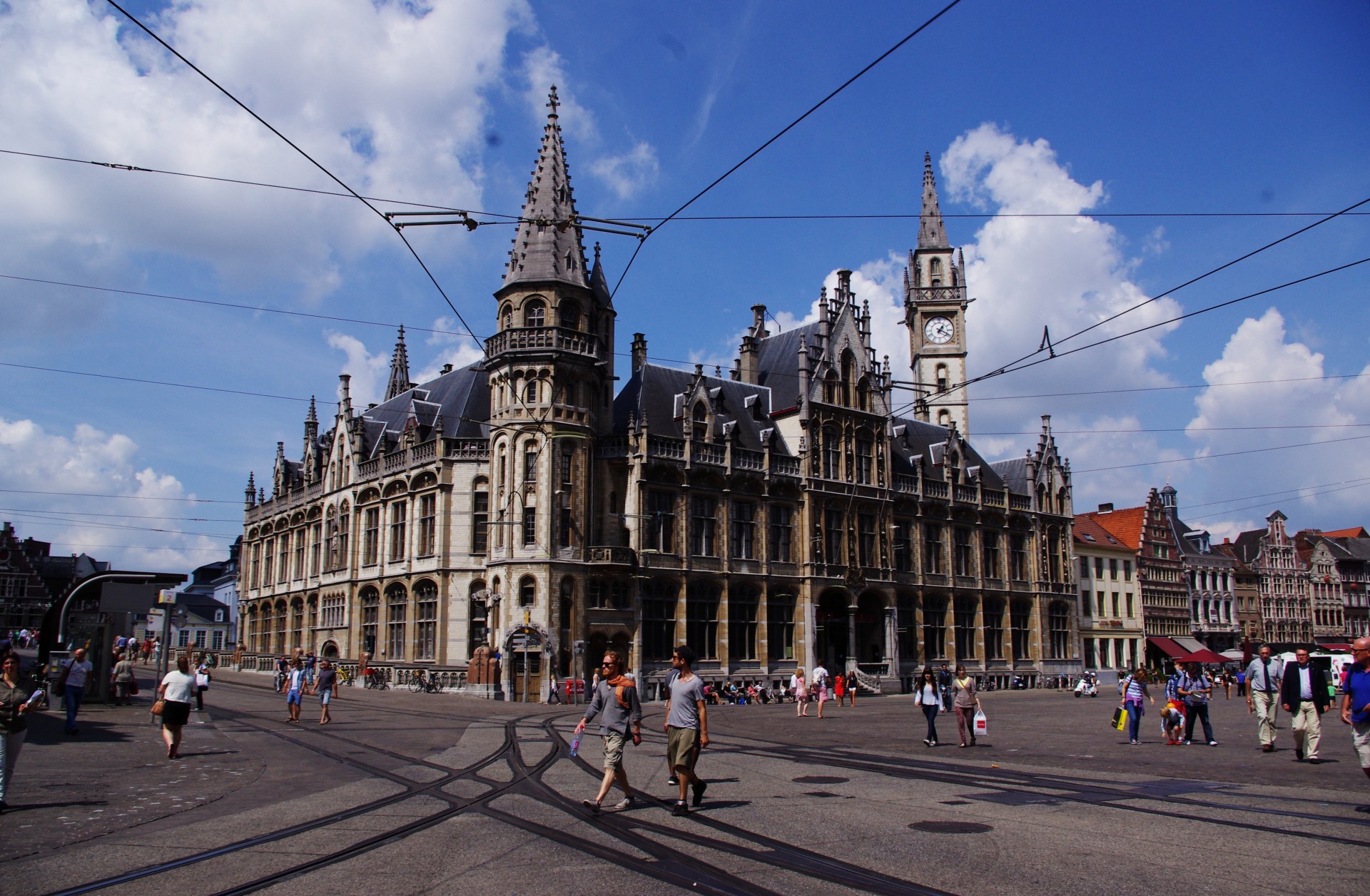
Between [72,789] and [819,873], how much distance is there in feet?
34.3

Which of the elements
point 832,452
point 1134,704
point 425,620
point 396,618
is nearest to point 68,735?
point 1134,704

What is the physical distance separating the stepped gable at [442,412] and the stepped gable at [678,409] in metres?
6.58

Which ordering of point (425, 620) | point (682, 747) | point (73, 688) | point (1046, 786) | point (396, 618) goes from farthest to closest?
point (396, 618) → point (425, 620) → point (73, 688) → point (1046, 786) → point (682, 747)

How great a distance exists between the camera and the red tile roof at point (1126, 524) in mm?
77500

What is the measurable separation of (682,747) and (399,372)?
66.0 meters

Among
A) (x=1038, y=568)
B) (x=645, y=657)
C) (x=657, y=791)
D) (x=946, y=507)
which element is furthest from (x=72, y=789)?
(x=1038, y=568)

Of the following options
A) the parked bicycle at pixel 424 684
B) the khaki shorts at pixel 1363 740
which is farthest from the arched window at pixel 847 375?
the khaki shorts at pixel 1363 740

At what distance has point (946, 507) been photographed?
5819 cm

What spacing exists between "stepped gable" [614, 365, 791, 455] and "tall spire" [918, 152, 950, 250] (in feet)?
90.5

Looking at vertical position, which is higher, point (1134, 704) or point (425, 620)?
point (425, 620)

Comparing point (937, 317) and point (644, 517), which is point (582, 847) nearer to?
point (644, 517)

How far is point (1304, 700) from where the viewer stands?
1620 centimetres

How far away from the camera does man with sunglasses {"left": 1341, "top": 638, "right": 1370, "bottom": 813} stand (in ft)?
37.9

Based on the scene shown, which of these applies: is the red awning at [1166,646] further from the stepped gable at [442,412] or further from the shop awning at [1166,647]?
the stepped gable at [442,412]
